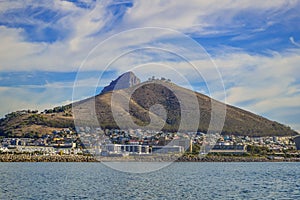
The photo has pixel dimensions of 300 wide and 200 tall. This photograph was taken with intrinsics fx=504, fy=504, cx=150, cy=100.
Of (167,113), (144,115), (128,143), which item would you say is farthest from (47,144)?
(167,113)

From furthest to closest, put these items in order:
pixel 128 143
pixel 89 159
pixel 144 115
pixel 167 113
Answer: pixel 144 115 < pixel 167 113 < pixel 128 143 < pixel 89 159

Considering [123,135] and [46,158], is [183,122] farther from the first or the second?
[46,158]

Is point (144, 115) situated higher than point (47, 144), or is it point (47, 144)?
point (144, 115)

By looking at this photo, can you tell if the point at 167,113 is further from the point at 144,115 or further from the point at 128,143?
the point at 128,143

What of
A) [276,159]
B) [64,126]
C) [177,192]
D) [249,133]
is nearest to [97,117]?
[64,126]

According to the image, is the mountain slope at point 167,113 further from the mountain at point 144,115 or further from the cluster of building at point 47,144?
the cluster of building at point 47,144

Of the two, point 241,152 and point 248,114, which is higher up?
point 248,114

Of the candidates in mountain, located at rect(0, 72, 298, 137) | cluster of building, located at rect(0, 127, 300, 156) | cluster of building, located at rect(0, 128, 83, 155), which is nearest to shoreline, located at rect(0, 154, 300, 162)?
cluster of building, located at rect(0, 127, 300, 156)
